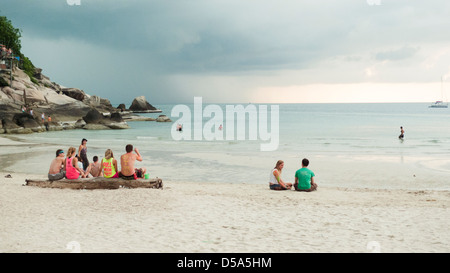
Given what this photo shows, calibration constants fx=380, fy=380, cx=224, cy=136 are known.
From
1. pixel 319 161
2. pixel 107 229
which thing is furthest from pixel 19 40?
pixel 107 229

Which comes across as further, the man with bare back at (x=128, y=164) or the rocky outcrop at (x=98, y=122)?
the rocky outcrop at (x=98, y=122)

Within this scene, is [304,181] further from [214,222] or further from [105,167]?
[105,167]

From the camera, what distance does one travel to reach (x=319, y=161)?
2442cm

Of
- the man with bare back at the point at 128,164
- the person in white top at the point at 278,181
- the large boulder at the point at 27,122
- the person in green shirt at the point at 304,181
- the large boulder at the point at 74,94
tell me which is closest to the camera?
the man with bare back at the point at 128,164

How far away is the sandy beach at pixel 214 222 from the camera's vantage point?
7191 mm

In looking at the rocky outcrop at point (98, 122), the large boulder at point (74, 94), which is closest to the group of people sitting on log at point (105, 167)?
the rocky outcrop at point (98, 122)

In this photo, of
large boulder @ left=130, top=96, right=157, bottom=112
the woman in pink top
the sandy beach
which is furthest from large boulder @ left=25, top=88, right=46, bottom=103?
the sandy beach

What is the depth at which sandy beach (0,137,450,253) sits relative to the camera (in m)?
7.19

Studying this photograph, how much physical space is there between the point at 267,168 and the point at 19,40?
82.3 metres

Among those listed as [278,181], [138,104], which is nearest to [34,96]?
[138,104]

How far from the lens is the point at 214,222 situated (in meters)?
8.85

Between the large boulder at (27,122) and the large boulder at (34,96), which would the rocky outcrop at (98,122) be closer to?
the large boulder at (27,122)

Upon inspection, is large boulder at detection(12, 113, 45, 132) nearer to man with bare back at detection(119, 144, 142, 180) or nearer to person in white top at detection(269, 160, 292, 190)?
man with bare back at detection(119, 144, 142, 180)

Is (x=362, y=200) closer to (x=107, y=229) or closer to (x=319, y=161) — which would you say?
(x=107, y=229)
